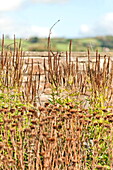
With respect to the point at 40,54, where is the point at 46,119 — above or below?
below

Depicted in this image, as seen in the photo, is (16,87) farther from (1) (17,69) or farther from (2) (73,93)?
(2) (73,93)

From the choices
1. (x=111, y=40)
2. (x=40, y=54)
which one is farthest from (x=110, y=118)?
(x=111, y=40)

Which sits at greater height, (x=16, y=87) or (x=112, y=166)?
(x=16, y=87)

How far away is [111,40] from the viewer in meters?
42.0

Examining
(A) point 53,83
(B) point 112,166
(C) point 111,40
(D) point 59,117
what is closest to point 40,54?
(A) point 53,83

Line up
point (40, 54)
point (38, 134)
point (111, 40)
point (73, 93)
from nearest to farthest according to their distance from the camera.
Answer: point (38, 134) → point (73, 93) → point (40, 54) → point (111, 40)

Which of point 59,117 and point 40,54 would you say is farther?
point 40,54

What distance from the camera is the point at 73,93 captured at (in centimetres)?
507

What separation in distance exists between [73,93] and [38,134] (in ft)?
5.09

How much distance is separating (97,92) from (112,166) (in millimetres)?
2121

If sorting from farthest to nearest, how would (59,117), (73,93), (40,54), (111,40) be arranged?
(111,40)
(40,54)
(73,93)
(59,117)

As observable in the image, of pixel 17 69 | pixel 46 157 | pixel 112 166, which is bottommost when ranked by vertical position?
pixel 112 166

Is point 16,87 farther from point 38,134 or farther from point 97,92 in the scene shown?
point 38,134

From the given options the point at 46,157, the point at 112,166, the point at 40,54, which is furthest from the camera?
the point at 40,54
